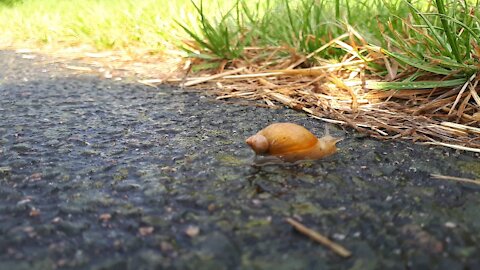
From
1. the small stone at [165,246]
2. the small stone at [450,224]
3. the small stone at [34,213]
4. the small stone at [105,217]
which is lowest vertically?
the small stone at [165,246]

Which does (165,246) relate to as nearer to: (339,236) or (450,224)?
(339,236)

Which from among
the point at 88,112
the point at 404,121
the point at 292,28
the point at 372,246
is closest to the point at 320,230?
the point at 372,246

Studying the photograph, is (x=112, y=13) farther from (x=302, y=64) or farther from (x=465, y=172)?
(x=465, y=172)

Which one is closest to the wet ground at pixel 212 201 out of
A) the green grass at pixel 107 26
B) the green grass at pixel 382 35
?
the green grass at pixel 382 35

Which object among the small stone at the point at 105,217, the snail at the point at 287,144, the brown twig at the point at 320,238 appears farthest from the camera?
the snail at the point at 287,144

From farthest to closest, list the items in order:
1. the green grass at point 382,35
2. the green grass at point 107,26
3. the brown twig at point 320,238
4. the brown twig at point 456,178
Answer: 1. the green grass at point 107,26
2. the green grass at point 382,35
3. the brown twig at point 456,178
4. the brown twig at point 320,238

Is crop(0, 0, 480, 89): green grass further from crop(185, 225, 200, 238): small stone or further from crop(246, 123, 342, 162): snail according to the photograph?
crop(185, 225, 200, 238): small stone

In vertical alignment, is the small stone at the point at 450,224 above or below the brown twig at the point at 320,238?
below

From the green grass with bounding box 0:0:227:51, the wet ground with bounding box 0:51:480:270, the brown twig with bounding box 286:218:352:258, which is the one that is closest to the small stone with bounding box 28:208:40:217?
the wet ground with bounding box 0:51:480:270

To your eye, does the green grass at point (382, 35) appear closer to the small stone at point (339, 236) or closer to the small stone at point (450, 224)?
the small stone at point (450, 224)
